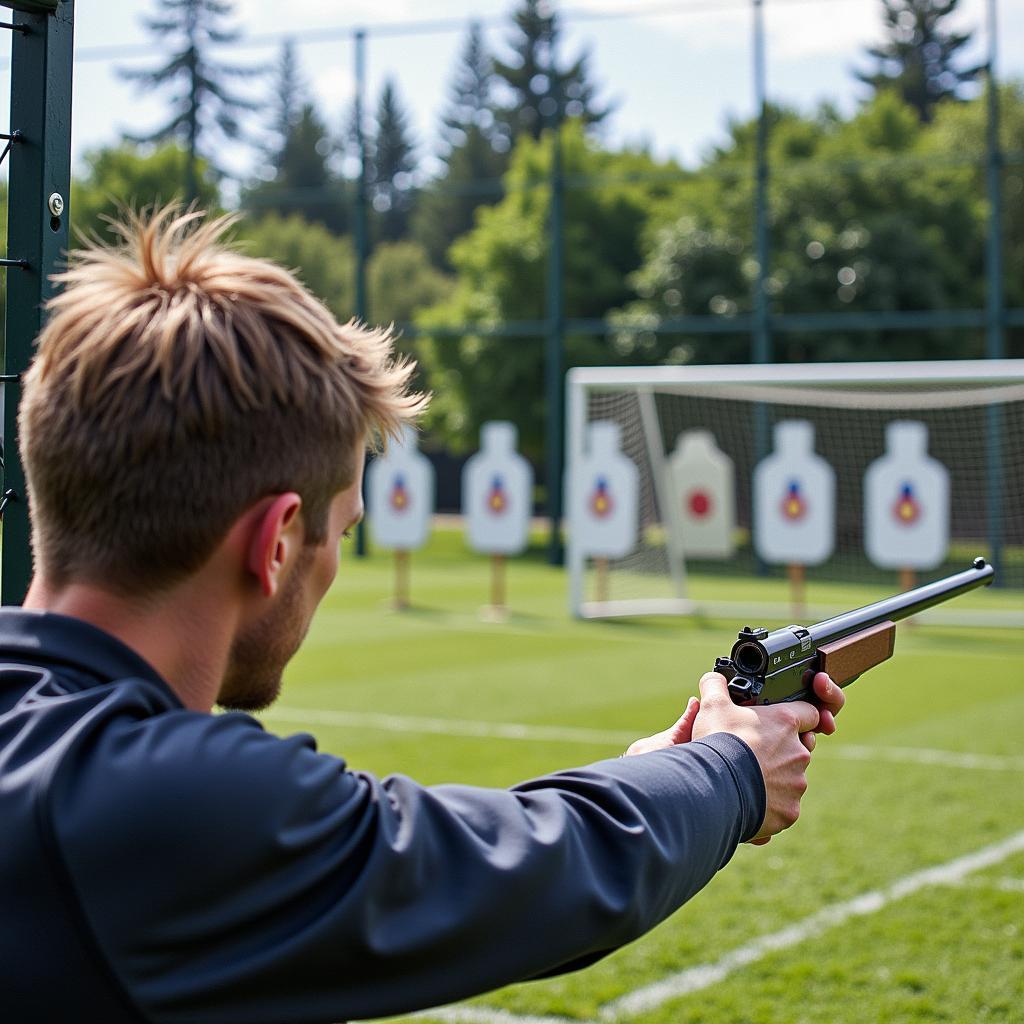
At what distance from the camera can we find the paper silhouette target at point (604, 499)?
13047 mm

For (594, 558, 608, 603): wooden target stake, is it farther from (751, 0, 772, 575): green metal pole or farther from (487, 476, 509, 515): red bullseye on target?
(751, 0, 772, 575): green metal pole

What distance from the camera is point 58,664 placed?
1076mm

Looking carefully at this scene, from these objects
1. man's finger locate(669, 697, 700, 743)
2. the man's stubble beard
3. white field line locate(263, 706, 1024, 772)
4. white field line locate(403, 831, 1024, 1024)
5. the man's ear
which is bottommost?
white field line locate(403, 831, 1024, 1024)

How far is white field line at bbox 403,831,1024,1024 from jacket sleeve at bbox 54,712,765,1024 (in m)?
2.37

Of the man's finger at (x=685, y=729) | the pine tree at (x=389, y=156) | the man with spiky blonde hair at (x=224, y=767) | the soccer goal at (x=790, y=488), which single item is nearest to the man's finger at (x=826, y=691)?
the man's finger at (x=685, y=729)

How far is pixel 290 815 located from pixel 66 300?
1.59 feet

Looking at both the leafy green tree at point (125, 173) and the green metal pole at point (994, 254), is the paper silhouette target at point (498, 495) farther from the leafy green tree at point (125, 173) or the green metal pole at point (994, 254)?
the leafy green tree at point (125, 173)

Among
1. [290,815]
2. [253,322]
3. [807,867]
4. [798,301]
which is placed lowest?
[807,867]

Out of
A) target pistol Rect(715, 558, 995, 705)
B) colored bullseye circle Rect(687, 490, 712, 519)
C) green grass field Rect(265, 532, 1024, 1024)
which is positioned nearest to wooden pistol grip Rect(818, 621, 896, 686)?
target pistol Rect(715, 558, 995, 705)

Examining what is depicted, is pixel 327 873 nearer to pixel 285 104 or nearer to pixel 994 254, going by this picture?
pixel 994 254

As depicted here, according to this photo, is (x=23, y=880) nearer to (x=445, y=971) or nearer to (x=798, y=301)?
(x=445, y=971)

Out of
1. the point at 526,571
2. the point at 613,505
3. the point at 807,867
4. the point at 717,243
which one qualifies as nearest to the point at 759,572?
the point at 526,571

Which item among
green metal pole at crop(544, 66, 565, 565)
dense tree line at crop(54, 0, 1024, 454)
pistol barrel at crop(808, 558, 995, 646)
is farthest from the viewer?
dense tree line at crop(54, 0, 1024, 454)

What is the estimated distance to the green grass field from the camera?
3512 millimetres
